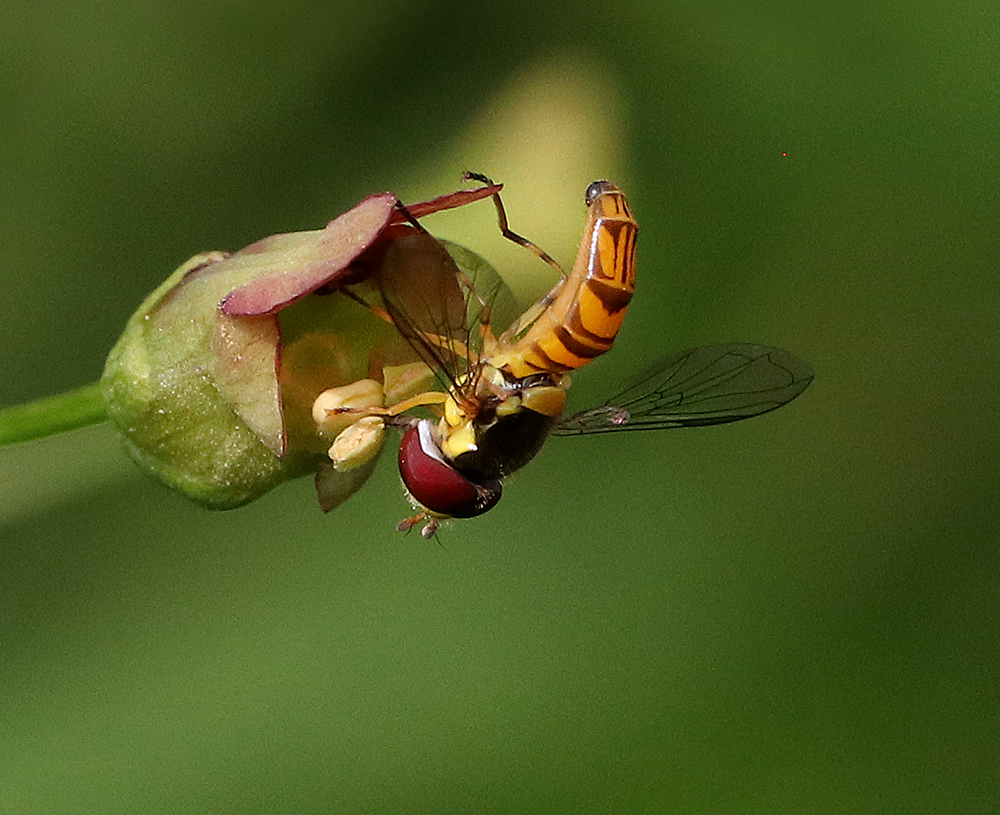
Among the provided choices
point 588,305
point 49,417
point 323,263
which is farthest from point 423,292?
point 49,417

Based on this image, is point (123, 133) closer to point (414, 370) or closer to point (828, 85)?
point (828, 85)

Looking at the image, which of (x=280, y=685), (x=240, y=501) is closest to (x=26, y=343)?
(x=280, y=685)

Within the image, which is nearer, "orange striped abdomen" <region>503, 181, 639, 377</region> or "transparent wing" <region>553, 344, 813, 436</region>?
"orange striped abdomen" <region>503, 181, 639, 377</region>

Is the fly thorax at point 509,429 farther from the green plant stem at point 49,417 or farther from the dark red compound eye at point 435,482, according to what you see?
the green plant stem at point 49,417

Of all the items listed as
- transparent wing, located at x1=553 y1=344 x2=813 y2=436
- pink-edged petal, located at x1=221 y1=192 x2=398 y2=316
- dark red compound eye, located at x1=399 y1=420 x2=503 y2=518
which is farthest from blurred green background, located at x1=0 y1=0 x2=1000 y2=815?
pink-edged petal, located at x1=221 y1=192 x2=398 y2=316

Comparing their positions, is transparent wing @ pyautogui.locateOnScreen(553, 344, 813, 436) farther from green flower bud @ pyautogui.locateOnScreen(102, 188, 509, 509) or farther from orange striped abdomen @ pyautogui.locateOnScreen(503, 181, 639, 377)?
green flower bud @ pyautogui.locateOnScreen(102, 188, 509, 509)

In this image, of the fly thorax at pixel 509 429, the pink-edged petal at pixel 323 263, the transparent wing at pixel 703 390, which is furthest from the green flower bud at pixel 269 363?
the transparent wing at pixel 703 390

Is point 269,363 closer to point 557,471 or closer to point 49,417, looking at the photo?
point 49,417
